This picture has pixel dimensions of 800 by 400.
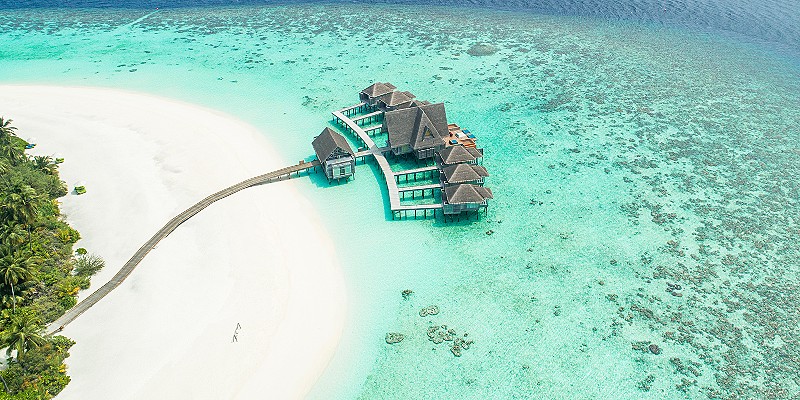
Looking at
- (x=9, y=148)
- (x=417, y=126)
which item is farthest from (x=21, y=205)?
(x=417, y=126)

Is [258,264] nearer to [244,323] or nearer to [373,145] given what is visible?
[244,323]

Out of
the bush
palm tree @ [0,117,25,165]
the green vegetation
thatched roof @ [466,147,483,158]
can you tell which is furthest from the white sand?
thatched roof @ [466,147,483,158]

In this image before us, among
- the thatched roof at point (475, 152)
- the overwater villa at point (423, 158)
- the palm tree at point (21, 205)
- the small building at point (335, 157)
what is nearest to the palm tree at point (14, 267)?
the palm tree at point (21, 205)

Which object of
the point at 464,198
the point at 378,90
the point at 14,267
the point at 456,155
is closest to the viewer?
the point at 14,267

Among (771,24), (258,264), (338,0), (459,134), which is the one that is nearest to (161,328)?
(258,264)

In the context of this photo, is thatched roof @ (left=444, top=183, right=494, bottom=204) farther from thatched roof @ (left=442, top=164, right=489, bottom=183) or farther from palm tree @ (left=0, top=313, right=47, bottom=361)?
palm tree @ (left=0, top=313, right=47, bottom=361)

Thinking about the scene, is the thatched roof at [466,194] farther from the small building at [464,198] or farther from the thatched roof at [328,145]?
the thatched roof at [328,145]

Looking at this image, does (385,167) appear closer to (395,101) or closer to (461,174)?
(461,174)
